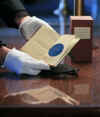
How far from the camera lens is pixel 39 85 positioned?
1.06 metres

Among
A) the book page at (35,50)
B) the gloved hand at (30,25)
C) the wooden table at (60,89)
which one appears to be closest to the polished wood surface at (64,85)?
the wooden table at (60,89)

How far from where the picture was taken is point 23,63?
1.11 m

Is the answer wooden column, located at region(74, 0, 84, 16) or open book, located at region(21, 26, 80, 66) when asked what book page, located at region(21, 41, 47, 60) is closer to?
open book, located at region(21, 26, 80, 66)

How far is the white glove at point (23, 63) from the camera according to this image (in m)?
1.12

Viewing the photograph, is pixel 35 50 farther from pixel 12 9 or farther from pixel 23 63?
pixel 12 9

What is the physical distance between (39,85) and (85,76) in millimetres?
185

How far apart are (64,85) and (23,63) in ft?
0.55

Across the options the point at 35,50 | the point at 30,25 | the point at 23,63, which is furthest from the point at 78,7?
the point at 23,63

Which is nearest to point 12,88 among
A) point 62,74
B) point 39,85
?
point 39,85

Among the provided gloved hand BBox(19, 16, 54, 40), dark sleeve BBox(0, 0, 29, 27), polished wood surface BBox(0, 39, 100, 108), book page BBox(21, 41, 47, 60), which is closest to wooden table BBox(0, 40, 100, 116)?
polished wood surface BBox(0, 39, 100, 108)

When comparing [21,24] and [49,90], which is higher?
[21,24]

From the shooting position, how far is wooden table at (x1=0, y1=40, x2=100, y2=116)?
0.86m

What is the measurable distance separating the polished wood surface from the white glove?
0.07 feet
